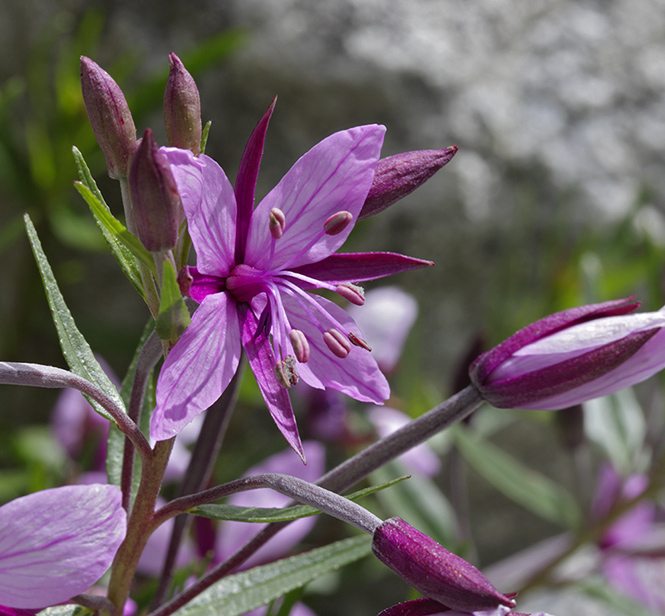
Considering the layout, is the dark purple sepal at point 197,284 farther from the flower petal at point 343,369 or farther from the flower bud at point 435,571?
the flower bud at point 435,571

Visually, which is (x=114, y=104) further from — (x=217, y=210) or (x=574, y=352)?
(x=574, y=352)

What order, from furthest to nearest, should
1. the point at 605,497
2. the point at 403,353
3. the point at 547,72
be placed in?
1. the point at 547,72
2. the point at 403,353
3. the point at 605,497

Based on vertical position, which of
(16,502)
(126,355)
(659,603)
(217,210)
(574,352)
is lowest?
(659,603)

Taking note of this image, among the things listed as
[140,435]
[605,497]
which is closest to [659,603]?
[605,497]

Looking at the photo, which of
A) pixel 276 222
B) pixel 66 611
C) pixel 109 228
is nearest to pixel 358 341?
pixel 276 222

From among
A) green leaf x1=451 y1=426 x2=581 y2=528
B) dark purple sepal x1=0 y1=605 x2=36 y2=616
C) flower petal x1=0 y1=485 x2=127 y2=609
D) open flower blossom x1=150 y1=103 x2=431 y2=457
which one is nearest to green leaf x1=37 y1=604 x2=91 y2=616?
dark purple sepal x1=0 y1=605 x2=36 y2=616

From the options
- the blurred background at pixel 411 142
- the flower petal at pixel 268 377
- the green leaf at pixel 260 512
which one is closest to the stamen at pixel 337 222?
the flower petal at pixel 268 377
